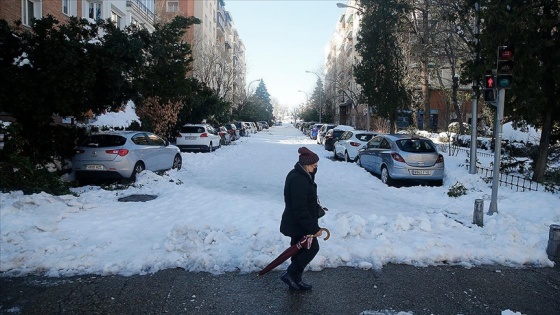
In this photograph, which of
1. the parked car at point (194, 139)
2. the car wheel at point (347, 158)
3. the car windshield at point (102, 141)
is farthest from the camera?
the parked car at point (194, 139)

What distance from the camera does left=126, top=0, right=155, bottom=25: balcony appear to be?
2904 cm

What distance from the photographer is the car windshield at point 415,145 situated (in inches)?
482

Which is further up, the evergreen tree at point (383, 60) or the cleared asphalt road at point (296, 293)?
Result: the evergreen tree at point (383, 60)

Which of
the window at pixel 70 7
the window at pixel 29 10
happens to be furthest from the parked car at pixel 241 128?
the window at pixel 29 10

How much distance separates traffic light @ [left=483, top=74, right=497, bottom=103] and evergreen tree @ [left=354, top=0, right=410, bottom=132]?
14.3 metres

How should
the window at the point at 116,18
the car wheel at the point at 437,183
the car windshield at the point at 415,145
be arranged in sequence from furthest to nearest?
the window at the point at 116,18
the car wheel at the point at 437,183
the car windshield at the point at 415,145

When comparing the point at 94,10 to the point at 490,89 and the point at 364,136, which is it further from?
the point at 490,89

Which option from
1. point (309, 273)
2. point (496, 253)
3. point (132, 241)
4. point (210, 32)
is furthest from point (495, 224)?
point (210, 32)

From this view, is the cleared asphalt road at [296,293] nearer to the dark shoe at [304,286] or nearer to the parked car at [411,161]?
the dark shoe at [304,286]

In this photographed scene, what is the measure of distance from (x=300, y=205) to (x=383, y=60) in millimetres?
19993

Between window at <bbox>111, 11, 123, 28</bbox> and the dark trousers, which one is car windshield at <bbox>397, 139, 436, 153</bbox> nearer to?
the dark trousers

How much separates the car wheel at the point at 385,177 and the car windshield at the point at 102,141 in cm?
748

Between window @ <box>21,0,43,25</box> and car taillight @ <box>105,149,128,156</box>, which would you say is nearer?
car taillight @ <box>105,149,128,156</box>

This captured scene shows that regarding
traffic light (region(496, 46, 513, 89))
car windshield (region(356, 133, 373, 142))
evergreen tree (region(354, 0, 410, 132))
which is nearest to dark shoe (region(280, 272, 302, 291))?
traffic light (region(496, 46, 513, 89))
